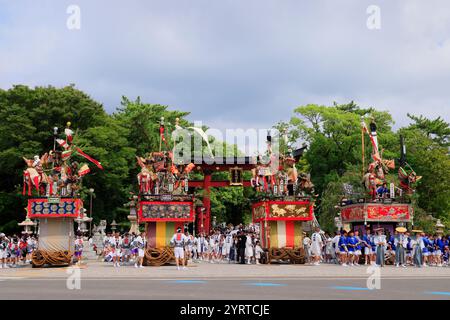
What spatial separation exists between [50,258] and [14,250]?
3.74m

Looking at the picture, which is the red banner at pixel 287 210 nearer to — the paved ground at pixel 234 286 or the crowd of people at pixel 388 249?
the crowd of people at pixel 388 249

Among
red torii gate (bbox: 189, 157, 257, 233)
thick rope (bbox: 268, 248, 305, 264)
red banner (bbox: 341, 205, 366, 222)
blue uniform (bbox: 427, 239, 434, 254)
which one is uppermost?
red torii gate (bbox: 189, 157, 257, 233)

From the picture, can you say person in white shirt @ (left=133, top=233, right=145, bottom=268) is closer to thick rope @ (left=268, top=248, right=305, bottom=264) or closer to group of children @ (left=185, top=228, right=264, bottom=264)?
group of children @ (left=185, top=228, right=264, bottom=264)

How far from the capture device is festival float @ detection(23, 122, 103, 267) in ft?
88.9

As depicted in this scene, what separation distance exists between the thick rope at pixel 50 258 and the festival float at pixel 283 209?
35.5 ft

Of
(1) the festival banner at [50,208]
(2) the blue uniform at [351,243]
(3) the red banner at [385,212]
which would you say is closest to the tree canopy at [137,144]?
(3) the red banner at [385,212]

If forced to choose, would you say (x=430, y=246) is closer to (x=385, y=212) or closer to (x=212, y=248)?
(x=385, y=212)

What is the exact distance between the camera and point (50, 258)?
88.3 ft

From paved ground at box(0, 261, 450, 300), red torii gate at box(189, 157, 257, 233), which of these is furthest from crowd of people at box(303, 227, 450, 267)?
red torii gate at box(189, 157, 257, 233)

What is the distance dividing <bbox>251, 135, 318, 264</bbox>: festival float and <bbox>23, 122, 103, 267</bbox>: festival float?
10.3 metres

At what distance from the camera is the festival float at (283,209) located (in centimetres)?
2844

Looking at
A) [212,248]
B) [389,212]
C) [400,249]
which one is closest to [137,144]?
[212,248]
